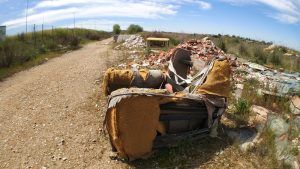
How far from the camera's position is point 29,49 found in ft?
45.6

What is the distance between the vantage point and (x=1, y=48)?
12953 mm

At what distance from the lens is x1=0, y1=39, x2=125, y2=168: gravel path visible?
5023 millimetres

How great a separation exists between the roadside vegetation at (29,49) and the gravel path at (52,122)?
1.83m

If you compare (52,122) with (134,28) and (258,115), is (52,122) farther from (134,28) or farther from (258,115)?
(134,28)

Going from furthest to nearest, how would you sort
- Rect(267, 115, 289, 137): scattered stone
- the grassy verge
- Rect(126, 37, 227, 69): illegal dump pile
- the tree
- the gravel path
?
the tree
the grassy verge
Rect(126, 37, 227, 69): illegal dump pile
the gravel path
Rect(267, 115, 289, 137): scattered stone

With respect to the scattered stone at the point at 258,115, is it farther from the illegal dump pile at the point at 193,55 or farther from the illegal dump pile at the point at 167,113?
the illegal dump pile at the point at 193,55

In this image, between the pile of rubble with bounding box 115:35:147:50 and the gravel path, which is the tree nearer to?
the pile of rubble with bounding box 115:35:147:50

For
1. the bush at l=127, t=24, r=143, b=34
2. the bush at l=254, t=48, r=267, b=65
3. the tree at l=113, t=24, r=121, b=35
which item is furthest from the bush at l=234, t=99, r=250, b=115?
the tree at l=113, t=24, r=121, b=35

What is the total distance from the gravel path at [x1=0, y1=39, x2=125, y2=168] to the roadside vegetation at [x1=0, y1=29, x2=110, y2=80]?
6.01 feet

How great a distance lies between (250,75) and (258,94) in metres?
2.39

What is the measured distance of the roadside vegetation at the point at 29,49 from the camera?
11.5 m

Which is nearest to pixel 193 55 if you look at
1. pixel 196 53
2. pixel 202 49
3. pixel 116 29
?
pixel 196 53

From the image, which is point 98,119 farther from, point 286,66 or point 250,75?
point 286,66

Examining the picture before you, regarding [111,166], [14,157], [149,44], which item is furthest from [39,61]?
[111,166]
